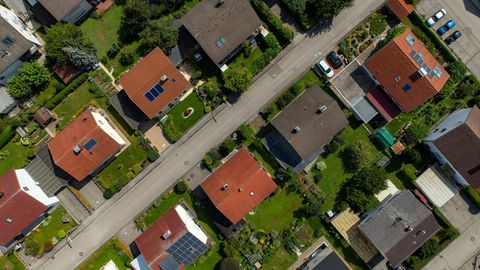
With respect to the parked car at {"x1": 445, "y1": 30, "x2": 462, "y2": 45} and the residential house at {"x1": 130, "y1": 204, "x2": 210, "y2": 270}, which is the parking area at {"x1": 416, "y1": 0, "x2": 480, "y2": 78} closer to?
the parked car at {"x1": 445, "y1": 30, "x2": 462, "y2": 45}

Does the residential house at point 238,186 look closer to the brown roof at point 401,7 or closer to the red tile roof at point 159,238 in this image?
the red tile roof at point 159,238

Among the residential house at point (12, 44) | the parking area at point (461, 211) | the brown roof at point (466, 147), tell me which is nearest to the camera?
the brown roof at point (466, 147)

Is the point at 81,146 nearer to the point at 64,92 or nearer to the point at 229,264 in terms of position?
the point at 64,92

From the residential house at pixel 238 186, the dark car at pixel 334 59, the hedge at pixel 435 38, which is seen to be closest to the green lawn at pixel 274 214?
the residential house at pixel 238 186

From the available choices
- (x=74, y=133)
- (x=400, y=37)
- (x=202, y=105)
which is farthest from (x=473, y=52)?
(x=74, y=133)

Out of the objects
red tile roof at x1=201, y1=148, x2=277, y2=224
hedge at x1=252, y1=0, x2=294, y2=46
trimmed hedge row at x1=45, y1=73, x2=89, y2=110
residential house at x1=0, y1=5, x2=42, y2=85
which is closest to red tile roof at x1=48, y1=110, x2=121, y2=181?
trimmed hedge row at x1=45, y1=73, x2=89, y2=110

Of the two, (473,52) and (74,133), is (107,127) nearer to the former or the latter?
(74,133)
